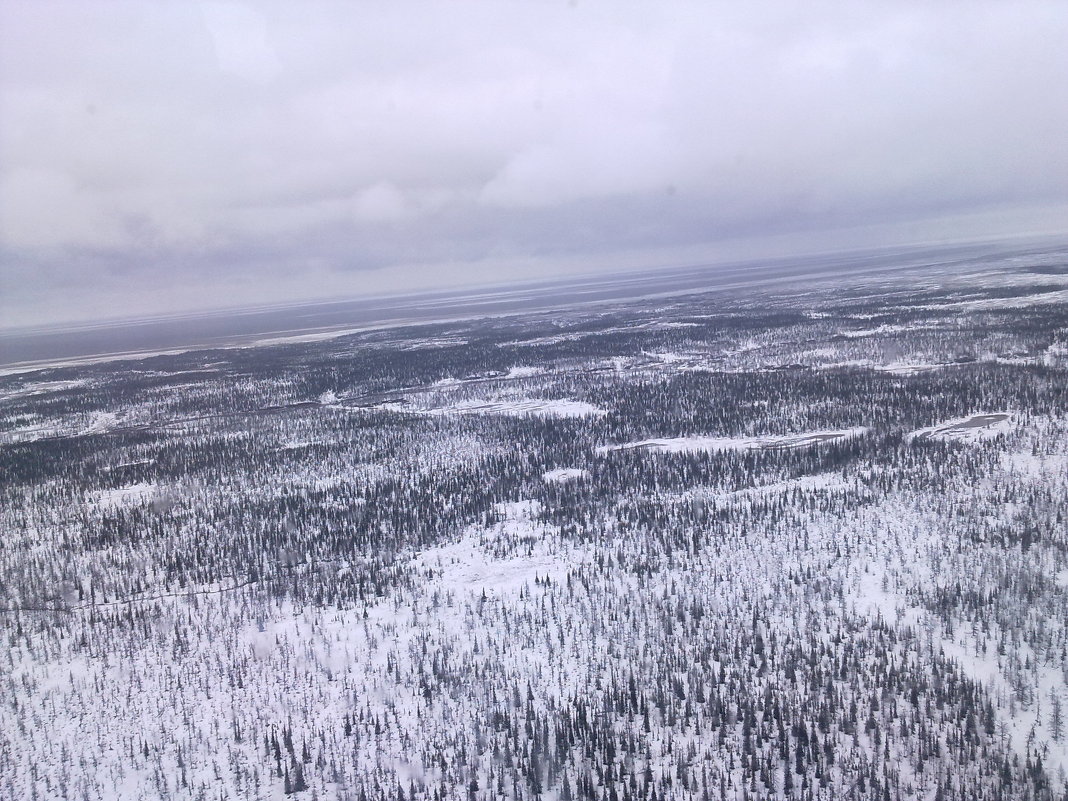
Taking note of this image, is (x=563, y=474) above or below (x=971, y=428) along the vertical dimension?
above

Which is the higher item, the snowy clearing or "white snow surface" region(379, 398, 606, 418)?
"white snow surface" region(379, 398, 606, 418)

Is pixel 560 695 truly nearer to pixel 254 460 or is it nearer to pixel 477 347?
pixel 254 460

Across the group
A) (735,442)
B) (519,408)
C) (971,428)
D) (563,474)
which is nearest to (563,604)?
(563,474)

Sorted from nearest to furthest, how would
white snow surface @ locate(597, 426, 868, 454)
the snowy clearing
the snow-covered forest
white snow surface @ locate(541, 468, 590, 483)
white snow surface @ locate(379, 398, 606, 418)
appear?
1. the snow-covered forest
2. white snow surface @ locate(541, 468, 590, 483)
3. the snowy clearing
4. white snow surface @ locate(597, 426, 868, 454)
5. white snow surface @ locate(379, 398, 606, 418)

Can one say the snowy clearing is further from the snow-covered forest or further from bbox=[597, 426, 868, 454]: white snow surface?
bbox=[597, 426, 868, 454]: white snow surface

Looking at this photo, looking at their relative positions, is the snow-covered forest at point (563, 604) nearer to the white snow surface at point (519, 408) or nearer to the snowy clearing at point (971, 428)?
the snowy clearing at point (971, 428)

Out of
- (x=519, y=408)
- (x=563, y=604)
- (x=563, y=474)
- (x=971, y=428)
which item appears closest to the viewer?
(x=563, y=604)

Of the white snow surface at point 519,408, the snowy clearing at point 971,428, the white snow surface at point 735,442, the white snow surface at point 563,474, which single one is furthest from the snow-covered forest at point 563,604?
A: the white snow surface at point 519,408

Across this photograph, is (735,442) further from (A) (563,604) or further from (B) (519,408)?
(A) (563,604)

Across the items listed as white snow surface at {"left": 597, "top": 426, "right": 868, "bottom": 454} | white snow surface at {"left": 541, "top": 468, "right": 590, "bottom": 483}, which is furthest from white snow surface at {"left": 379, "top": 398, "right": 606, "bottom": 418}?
white snow surface at {"left": 541, "top": 468, "right": 590, "bottom": 483}

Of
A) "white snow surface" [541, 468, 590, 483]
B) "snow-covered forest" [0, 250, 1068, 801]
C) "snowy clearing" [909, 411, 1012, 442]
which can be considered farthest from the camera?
"snowy clearing" [909, 411, 1012, 442]
